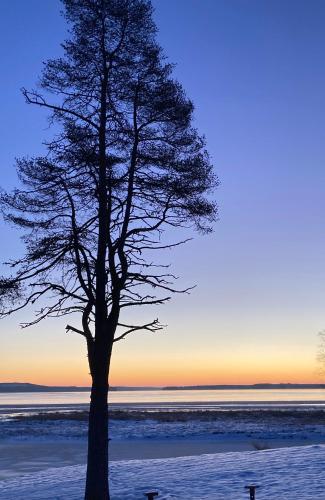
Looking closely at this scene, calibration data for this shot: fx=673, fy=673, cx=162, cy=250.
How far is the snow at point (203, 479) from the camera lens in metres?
15.7

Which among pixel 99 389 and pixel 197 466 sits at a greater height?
pixel 99 389

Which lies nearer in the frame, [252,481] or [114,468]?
[252,481]

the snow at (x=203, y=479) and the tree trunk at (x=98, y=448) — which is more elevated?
the tree trunk at (x=98, y=448)

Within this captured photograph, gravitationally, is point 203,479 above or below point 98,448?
below

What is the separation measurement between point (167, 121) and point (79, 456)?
63.7 ft

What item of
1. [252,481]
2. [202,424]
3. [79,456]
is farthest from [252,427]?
[252,481]

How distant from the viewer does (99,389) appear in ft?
45.0

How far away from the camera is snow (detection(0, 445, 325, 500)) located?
51.5 feet

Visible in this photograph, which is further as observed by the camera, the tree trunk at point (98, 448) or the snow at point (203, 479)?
the snow at point (203, 479)

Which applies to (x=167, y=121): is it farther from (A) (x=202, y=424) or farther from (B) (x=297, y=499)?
(A) (x=202, y=424)

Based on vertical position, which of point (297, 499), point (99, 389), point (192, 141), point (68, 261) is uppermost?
point (192, 141)

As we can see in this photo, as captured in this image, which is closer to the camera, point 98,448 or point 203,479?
point 98,448

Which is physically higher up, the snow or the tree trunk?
the tree trunk

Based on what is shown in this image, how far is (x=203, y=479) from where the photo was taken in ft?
58.9
